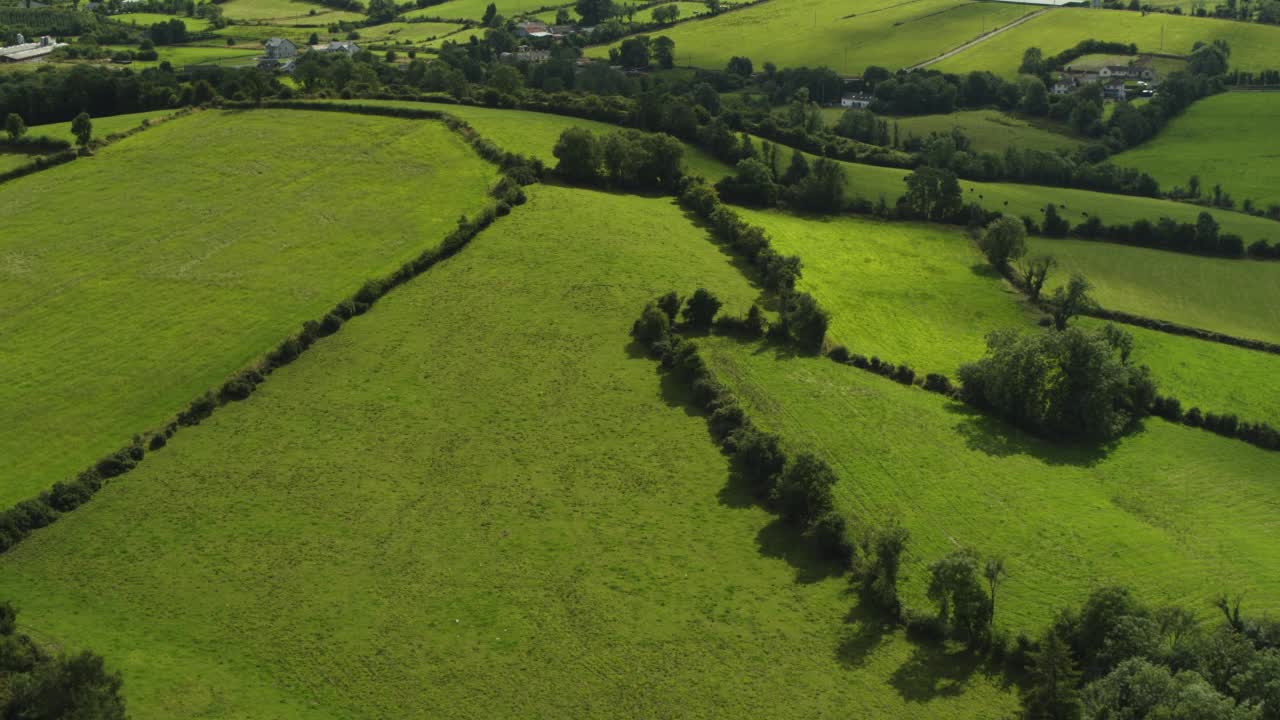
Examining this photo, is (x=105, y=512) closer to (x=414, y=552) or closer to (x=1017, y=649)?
(x=414, y=552)

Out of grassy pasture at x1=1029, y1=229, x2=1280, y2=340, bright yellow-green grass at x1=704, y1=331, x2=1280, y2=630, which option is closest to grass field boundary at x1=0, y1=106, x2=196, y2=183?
bright yellow-green grass at x1=704, y1=331, x2=1280, y2=630

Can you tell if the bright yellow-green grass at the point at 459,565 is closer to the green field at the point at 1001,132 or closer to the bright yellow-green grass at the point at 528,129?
the bright yellow-green grass at the point at 528,129

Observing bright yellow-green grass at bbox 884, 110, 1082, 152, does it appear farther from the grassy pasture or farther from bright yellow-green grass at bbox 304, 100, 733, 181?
bright yellow-green grass at bbox 304, 100, 733, 181

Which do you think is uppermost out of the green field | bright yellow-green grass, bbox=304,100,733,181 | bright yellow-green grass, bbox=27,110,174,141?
bright yellow-green grass, bbox=27,110,174,141

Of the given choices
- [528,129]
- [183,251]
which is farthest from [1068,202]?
[183,251]

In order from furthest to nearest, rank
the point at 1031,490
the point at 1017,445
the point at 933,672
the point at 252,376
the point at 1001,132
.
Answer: the point at 1001,132, the point at 1017,445, the point at 252,376, the point at 1031,490, the point at 933,672

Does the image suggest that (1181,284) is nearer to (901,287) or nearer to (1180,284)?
(1180,284)

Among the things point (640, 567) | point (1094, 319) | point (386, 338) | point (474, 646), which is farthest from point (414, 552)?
point (1094, 319)
